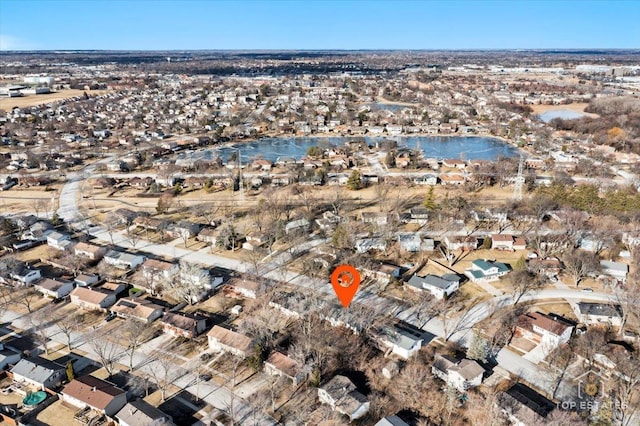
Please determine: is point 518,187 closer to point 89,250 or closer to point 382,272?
point 382,272

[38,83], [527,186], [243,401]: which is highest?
[38,83]

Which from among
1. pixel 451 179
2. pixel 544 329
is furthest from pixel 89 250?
pixel 451 179

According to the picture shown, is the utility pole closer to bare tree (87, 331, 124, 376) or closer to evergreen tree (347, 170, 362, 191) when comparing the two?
evergreen tree (347, 170, 362, 191)

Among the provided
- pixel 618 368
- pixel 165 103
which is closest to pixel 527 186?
pixel 618 368

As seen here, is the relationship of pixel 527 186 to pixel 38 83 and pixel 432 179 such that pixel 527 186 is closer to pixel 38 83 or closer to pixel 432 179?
pixel 432 179

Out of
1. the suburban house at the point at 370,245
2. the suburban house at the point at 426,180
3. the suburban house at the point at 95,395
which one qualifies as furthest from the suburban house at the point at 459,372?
the suburban house at the point at 426,180

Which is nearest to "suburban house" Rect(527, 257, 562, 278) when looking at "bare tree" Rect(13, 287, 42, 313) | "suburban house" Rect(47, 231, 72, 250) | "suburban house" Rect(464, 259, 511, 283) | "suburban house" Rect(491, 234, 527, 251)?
"suburban house" Rect(464, 259, 511, 283)
